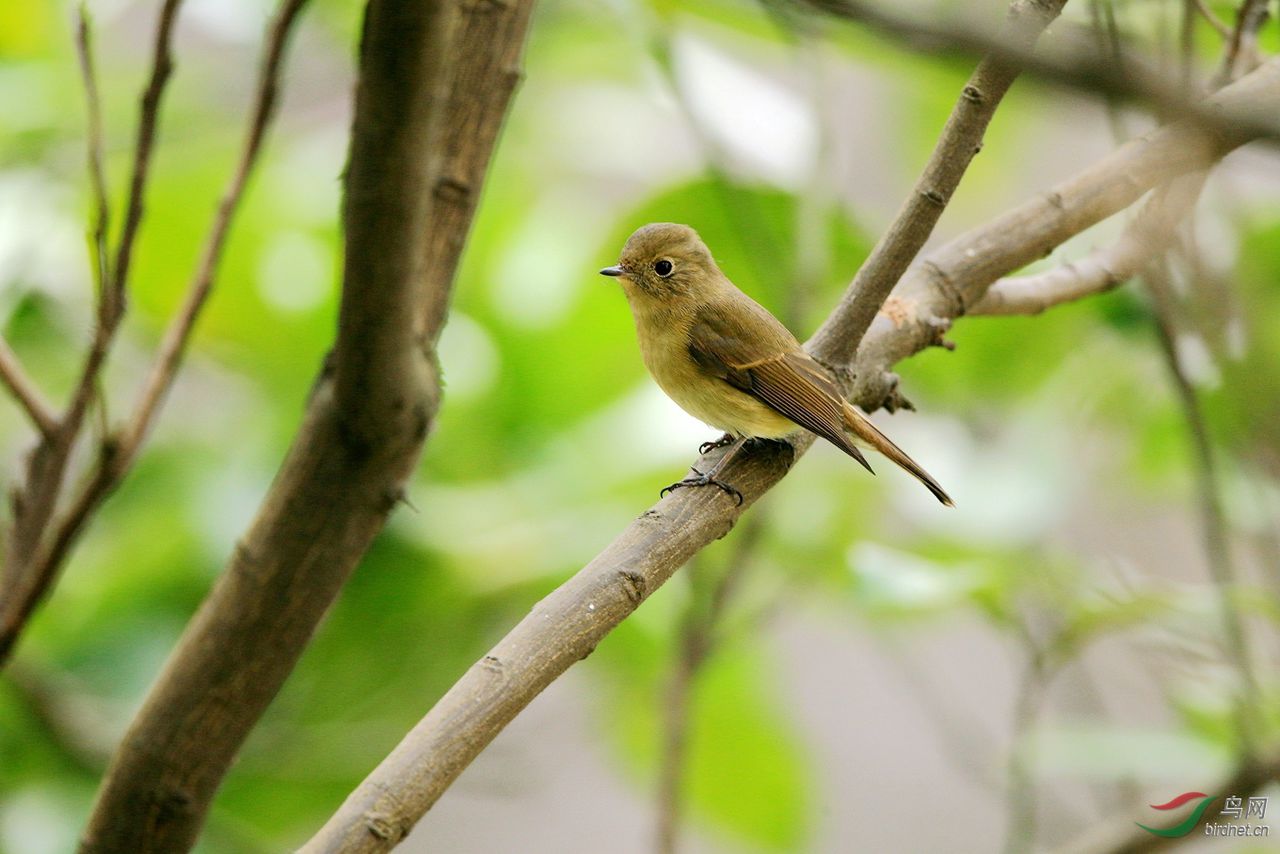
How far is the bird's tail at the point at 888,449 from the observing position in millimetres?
2291

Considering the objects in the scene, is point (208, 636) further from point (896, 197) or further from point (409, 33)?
point (896, 197)

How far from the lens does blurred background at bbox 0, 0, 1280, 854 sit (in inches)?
89.0

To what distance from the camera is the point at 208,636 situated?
5.22ft

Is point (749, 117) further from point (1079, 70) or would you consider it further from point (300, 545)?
point (1079, 70)

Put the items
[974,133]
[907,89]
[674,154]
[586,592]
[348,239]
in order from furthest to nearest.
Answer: [674,154], [907,89], [974,133], [586,592], [348,239]

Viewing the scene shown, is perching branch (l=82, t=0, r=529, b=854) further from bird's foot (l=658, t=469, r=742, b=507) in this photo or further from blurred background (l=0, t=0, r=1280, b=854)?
blurred background (l=0, t=0, r=1280, b=854)

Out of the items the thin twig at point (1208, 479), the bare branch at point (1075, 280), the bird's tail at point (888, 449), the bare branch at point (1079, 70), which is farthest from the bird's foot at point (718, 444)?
the bare branch at point (1079, 70)

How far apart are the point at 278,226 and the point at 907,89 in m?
1.69

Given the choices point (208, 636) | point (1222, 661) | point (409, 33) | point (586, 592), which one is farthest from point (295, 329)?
point (1222, 661)

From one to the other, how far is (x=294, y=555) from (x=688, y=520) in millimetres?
499

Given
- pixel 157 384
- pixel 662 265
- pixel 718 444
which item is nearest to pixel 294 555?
pixel 157 384

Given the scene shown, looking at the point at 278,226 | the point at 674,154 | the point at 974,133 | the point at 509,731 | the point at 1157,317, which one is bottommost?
the point at 1157,317

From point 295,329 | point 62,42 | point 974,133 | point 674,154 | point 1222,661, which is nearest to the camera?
point 974,133

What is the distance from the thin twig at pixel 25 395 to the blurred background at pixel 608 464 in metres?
0.83
